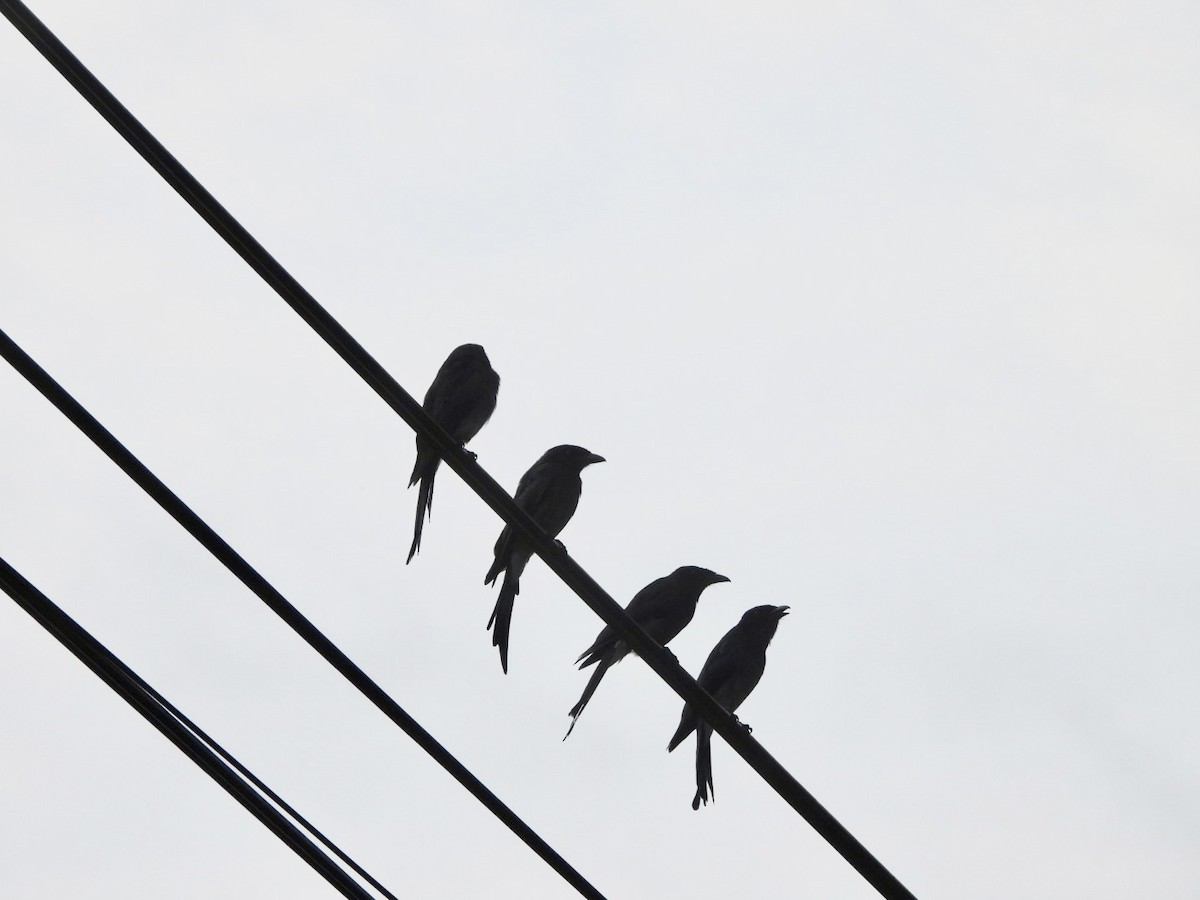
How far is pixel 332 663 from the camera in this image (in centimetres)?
317

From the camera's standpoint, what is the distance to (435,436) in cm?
359

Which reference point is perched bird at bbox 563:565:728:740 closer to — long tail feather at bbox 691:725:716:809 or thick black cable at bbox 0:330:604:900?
long tail feather at bbox 691:725:716:809

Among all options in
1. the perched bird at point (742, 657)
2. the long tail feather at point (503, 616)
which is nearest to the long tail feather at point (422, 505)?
the long tail feather at point (503, 616)

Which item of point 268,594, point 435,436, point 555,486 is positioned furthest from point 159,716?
point 555,486

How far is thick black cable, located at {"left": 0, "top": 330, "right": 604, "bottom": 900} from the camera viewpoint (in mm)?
2771

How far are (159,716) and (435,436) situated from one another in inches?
40.9

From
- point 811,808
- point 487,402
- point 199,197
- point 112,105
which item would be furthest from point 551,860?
point 487,402

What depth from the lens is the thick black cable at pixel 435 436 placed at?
2842mm

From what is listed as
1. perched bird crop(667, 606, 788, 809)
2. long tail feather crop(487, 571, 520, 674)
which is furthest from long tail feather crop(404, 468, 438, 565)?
perched bird crop(667, 606, 788, 809)

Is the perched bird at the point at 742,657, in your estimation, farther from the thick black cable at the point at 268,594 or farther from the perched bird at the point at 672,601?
the thick black cable at the point at 268,594

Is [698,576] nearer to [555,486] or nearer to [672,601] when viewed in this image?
[672,601]

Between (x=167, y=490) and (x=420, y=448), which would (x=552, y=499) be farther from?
(x=167, y=490)

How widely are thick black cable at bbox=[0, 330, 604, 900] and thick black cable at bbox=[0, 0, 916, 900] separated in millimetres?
543

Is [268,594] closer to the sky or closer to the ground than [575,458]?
closer to the ground
